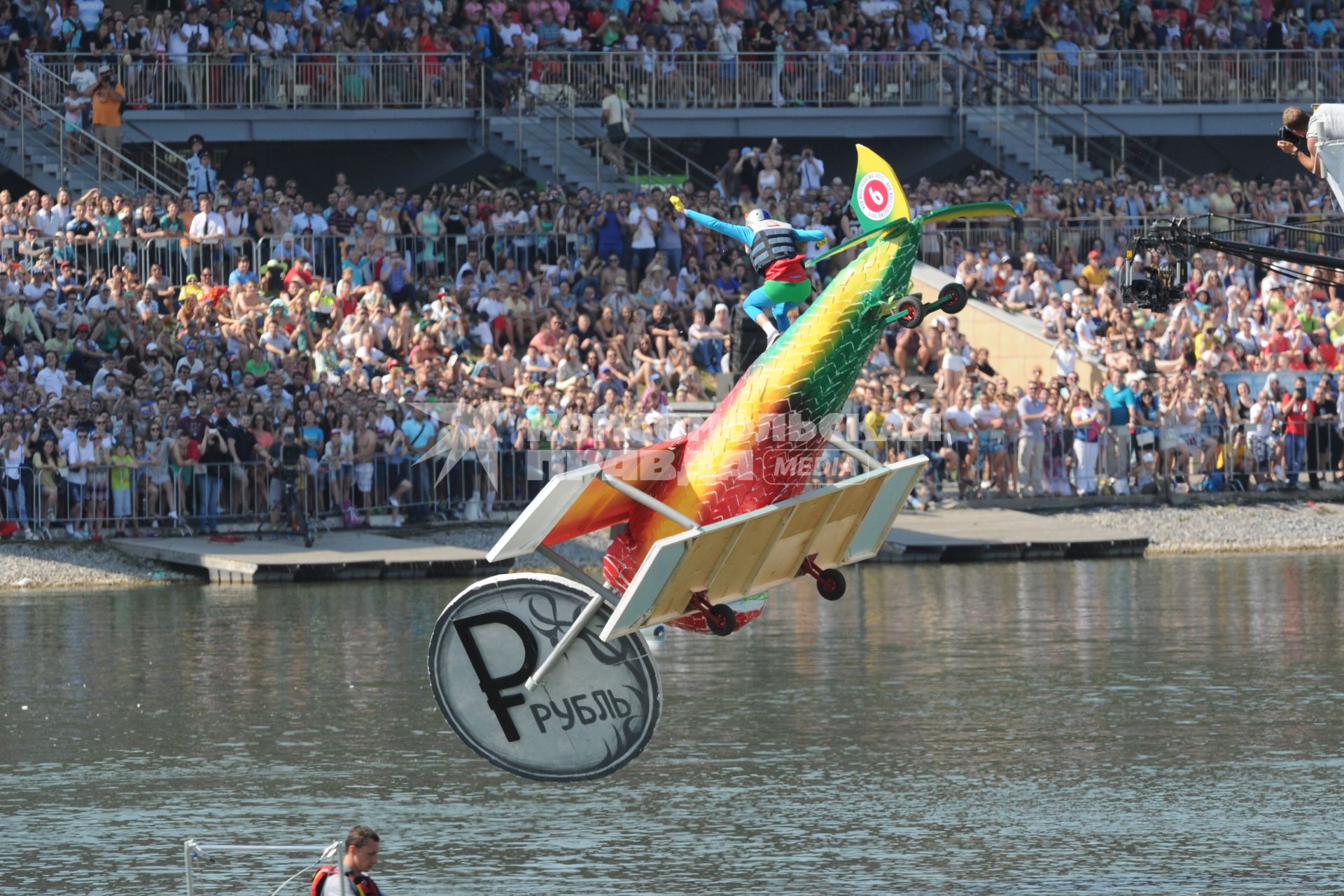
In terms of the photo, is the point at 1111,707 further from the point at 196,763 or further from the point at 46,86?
the point at 46,86

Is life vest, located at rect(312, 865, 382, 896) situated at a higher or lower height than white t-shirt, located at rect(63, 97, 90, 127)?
lower

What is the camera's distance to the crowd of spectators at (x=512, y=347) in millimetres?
35156

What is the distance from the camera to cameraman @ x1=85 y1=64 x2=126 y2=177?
41.3 metres

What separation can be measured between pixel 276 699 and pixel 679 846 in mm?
8267

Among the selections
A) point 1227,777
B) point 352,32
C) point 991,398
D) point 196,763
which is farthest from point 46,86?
point 1227,777

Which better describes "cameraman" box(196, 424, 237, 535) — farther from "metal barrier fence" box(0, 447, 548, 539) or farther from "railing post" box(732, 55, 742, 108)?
"railing post" box(732, 55, 742, 108)

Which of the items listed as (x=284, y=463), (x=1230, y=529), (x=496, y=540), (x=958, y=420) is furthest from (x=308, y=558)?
(x=1230, y=529)

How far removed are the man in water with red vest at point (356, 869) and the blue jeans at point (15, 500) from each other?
19524mm

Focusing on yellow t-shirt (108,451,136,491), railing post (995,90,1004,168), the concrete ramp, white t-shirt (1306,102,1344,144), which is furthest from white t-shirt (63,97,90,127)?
white t-shirt (1306,102,1344,144)

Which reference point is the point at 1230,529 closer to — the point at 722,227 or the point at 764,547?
the point at 722,227

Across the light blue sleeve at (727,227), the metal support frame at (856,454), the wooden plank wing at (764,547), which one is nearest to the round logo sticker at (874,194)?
the light blue sleeve at (727,227)

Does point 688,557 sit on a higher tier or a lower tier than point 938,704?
higher

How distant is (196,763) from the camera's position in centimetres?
2536

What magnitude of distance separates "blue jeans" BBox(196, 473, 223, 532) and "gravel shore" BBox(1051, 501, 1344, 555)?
14.1m
